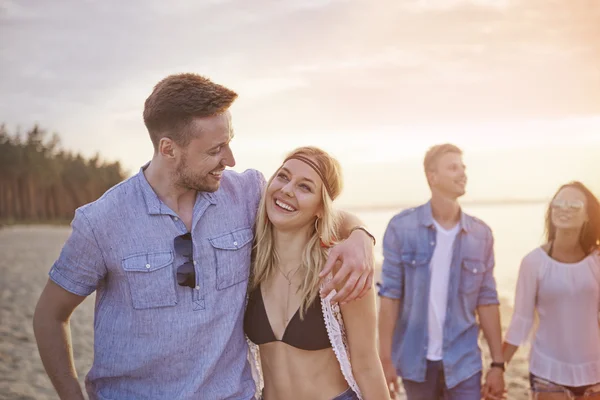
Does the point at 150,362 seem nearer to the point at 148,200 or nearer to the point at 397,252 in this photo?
the point at 148,200

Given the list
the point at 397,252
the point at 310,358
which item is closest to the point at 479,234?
the point at 397,252

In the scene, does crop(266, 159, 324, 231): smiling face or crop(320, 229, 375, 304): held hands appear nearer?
crop(320, 229, 375, 304): held hands

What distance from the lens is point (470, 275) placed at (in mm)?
5512

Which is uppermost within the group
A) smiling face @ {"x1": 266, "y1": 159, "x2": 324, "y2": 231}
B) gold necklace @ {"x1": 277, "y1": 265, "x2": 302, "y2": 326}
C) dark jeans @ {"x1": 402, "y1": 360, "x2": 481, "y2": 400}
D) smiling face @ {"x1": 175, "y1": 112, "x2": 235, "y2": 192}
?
smiling face @ {"x1": 175, "y1": 112, "x2": 235, "y2": 192}

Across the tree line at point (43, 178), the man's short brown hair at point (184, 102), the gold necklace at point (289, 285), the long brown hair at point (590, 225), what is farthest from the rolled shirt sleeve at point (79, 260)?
the tree line at point (43, 178)

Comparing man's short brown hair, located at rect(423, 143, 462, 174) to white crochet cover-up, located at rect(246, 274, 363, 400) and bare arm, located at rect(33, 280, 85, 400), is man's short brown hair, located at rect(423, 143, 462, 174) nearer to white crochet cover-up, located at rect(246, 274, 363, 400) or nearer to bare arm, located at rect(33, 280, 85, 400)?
white crochet cover-up, located at rect(246, 274, 363, 400)

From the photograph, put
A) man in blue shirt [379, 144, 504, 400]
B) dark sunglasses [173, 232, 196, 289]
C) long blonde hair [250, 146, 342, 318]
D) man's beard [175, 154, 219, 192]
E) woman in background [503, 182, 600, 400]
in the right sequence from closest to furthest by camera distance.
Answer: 1. dark sunglasses [173, 232, 196, 289]
2. man's beard [175, 154, 219, 192]
3. long blonde hair [250, 146, 342, 318]
4. woman in background [503, 182, 600, 400]
5. man in blue shirt [379, 144, 504, 400]

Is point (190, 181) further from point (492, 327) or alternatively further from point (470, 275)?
point (492, 327)

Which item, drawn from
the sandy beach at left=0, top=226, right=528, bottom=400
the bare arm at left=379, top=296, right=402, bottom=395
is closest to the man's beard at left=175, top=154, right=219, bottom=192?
the bare arm at left=379, top=296, right=402, bottom=395

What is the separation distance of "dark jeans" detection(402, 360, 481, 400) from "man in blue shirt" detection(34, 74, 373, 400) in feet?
8.16

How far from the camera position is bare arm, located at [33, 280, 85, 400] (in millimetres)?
3174

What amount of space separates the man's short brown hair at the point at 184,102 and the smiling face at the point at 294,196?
1.79 feet

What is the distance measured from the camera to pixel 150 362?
319cm

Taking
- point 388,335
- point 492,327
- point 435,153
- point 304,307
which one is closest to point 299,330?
point 304,307
